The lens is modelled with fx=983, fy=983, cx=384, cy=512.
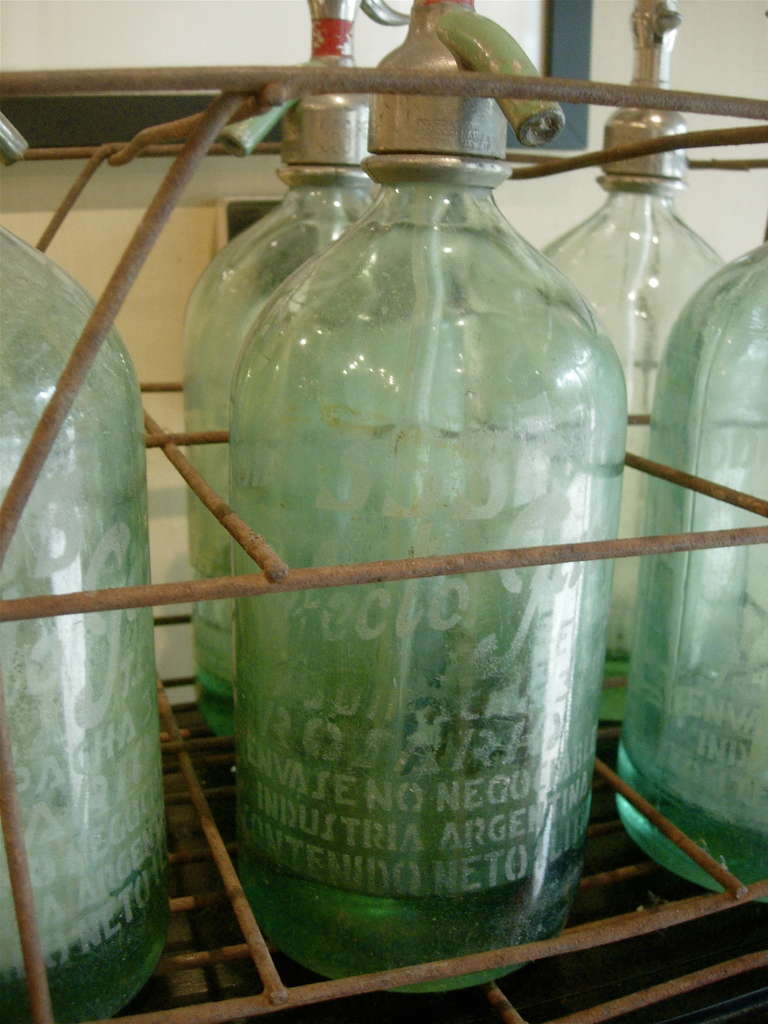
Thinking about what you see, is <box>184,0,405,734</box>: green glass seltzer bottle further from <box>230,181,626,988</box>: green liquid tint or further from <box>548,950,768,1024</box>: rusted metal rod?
<box>548,950,768,1024</box>: rusted metal rod

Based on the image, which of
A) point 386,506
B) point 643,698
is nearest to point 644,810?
point 643,698

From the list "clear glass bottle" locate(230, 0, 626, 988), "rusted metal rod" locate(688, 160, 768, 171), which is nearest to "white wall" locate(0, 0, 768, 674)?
"rusted metal rod" locate(688, 160, 768, 171)

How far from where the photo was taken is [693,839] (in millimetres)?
354

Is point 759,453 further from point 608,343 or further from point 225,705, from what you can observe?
point 225,705

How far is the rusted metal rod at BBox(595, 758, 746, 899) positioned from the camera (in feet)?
0.98

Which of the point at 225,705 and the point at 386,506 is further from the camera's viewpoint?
the point at 225,705

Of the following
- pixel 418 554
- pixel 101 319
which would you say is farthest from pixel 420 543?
pixel 101 319

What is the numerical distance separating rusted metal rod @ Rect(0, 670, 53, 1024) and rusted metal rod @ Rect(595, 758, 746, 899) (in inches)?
7.6

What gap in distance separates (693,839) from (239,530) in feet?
0.70

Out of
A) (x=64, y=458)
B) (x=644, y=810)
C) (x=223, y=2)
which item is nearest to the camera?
(x=64, y=458)

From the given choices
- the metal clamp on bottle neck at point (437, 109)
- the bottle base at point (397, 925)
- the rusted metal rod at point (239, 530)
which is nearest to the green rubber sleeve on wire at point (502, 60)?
the metal clamp on bottle neck at point (437, 109)

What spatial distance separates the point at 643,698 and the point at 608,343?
5.8 inches

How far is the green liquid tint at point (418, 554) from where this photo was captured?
272 mm

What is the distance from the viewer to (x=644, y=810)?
1.15 ft
